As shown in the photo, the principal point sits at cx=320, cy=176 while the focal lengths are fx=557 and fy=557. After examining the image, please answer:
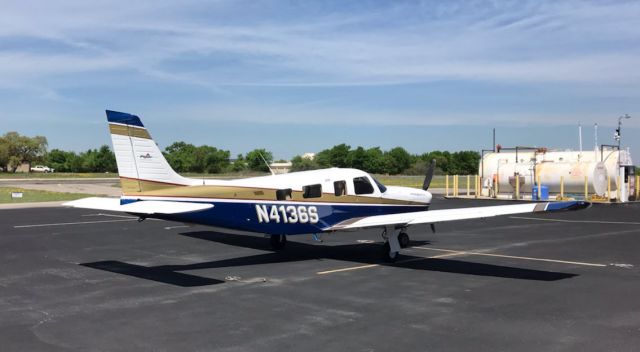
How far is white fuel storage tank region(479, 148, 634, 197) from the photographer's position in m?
38.5

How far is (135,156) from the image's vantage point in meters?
13.2

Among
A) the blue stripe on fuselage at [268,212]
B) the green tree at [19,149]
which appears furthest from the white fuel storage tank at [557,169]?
the green tree at [19,149]

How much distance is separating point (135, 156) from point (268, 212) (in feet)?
11.2

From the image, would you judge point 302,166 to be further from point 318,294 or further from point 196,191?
point 318,294

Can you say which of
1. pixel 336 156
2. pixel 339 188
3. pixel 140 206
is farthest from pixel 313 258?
pixel 336 156

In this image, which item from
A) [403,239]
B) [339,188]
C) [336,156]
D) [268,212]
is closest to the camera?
[268,212]

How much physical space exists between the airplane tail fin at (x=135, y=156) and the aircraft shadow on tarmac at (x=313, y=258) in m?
1.99

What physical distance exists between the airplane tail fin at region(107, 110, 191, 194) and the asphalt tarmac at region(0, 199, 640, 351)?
6.64 ft

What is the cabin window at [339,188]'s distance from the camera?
14.5 meters

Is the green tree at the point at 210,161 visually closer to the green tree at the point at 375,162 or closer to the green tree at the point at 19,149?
the green tree at the point at 375,162

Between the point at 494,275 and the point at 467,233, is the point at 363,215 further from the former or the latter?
the point at 467,233

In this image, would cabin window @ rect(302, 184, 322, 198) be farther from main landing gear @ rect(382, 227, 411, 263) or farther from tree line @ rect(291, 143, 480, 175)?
tree line @ rect(291, 143, 480, 175)

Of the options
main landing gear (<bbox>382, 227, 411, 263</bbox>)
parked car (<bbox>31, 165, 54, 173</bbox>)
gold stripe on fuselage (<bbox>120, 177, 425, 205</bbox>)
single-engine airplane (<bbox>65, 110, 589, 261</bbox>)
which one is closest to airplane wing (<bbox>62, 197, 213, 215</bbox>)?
single-engine airplane (<bbox>65, 110, 589, 261</bbox>)

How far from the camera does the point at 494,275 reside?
12.3m
